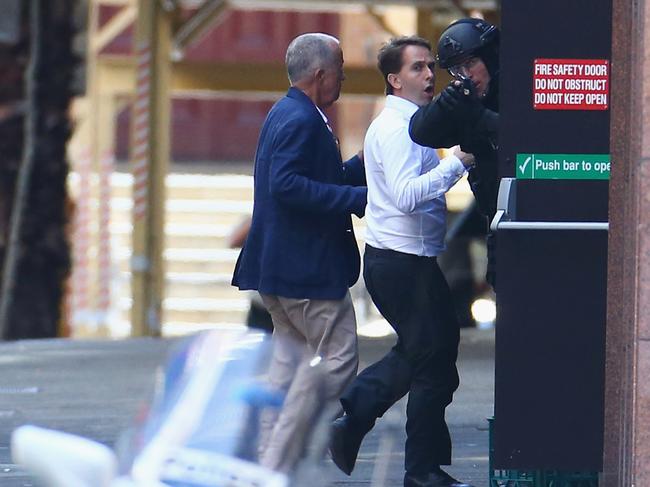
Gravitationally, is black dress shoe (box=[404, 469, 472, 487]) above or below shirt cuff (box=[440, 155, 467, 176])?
below

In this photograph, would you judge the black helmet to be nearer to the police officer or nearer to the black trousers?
the police officer

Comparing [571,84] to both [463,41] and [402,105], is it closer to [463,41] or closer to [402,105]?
[463,41]

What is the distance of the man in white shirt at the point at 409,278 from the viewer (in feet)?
21.9

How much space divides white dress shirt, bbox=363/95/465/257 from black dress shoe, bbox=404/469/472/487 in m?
0.84

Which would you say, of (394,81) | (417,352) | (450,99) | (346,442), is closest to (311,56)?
(394,81)

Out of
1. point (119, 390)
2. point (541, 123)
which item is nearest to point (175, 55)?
point (119, 390)

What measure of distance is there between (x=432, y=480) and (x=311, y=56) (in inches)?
66.2

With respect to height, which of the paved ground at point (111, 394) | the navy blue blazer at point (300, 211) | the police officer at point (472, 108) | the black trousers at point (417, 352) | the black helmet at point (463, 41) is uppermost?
the black helmet at point (463, 41)

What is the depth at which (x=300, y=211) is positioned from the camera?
680 cm

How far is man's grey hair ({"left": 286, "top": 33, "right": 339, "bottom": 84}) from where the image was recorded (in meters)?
6.88

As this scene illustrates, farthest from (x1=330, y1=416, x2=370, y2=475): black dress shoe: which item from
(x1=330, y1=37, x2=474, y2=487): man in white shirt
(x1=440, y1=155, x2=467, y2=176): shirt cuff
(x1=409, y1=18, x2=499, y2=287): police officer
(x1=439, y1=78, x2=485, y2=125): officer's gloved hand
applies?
(x1=439, y1=78, x2=485, y2=125): officer's gloved hand

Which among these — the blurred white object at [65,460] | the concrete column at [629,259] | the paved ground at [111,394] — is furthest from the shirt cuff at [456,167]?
the blurred white object at [65,460]

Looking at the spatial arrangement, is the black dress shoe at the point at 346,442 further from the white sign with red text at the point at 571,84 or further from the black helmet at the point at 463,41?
the white sign with red text at the point at 571,84

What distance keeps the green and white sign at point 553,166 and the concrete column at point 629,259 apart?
0.11m
